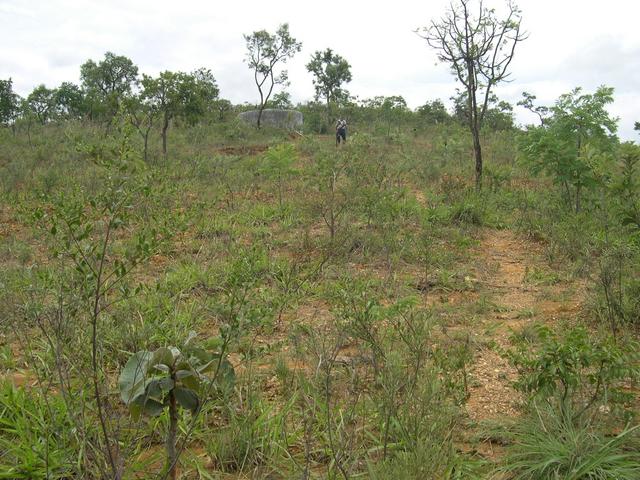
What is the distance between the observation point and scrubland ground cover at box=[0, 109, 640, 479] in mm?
→ 2072

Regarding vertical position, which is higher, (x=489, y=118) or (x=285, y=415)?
(x=489, y=118)

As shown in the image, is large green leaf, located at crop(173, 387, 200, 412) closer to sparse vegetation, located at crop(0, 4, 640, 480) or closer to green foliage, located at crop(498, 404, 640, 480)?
sparse vegetation, located at crop(0, 4, 640, 480)

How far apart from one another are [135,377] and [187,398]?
21cm

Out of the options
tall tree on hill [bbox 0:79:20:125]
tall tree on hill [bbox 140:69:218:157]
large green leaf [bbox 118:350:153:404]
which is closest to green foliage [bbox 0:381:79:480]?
large green leaf [bbox 118:350:153:404]

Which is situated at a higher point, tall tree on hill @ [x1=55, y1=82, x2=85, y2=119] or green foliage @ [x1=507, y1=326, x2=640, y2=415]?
tall tree on hill @ [x1=55, y1=82, x2=85, y2=119]

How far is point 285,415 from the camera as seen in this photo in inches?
97.8

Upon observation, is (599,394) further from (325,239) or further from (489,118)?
(489,118)

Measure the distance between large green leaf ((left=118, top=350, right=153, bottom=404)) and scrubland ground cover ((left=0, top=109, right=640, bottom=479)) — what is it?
0.4 inches

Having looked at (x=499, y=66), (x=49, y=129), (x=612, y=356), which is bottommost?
(x=612, y=356)

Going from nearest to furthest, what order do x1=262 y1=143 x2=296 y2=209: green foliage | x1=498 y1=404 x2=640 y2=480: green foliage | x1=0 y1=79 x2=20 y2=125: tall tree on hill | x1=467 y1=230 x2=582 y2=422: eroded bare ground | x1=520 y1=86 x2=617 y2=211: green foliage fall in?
x1=498 y1=404 x2=640 y2=480: green foliage → x1=467 y1=230 x2=582 y2=422: eroded bare ground → x1=520 y1=86 x2=617 y2=211: green foliage → x1=262 y1=143 x2=296 y2=209: green foliage → x1=0 y1=79 x2=20 y2=125: tall tree on hill

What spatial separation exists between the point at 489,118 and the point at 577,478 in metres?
20.2

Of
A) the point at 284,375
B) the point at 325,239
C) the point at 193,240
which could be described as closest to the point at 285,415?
the point at 284,375

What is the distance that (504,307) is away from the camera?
14.9 feet

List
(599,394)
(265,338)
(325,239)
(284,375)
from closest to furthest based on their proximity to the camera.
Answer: (599,394) → (284,375) → (265,338) → (325,239)
